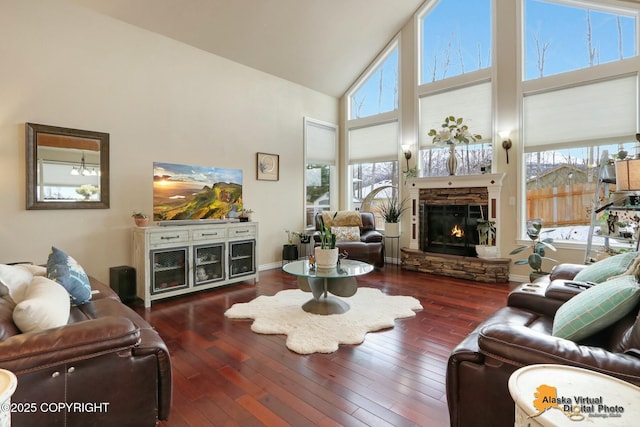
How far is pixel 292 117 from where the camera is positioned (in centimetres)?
609

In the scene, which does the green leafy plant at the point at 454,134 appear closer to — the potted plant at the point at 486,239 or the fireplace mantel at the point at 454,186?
the fireplace mantel at the point at 454,186

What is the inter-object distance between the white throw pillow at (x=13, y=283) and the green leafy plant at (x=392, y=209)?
16.7 ft

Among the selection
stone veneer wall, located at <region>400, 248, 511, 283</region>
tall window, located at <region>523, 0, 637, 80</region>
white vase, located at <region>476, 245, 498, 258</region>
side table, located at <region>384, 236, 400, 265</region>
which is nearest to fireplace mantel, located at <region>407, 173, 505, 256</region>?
white vase, located at <region>476, 245, 498, 258</region>

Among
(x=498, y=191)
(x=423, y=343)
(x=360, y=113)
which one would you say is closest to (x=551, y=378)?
(x=423, y=343)

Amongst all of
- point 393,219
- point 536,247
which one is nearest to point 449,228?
point 393,219

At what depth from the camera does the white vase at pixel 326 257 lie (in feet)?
11.5

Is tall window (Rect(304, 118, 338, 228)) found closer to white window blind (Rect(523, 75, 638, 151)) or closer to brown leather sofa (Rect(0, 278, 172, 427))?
white window blind (Rect(523, 75, 638, 151))

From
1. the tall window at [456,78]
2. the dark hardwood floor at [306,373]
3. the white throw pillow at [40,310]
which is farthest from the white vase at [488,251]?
the white throw pillow at [40,310]

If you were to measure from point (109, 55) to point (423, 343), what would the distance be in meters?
4.79

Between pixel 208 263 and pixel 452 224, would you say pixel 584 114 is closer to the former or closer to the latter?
pixel 452 224

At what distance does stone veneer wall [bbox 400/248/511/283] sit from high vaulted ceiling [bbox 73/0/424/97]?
149 inches

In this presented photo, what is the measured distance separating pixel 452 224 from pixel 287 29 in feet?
→ 13.8

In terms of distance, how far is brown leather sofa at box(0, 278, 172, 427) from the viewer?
1.26m

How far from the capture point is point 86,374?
1389mm
